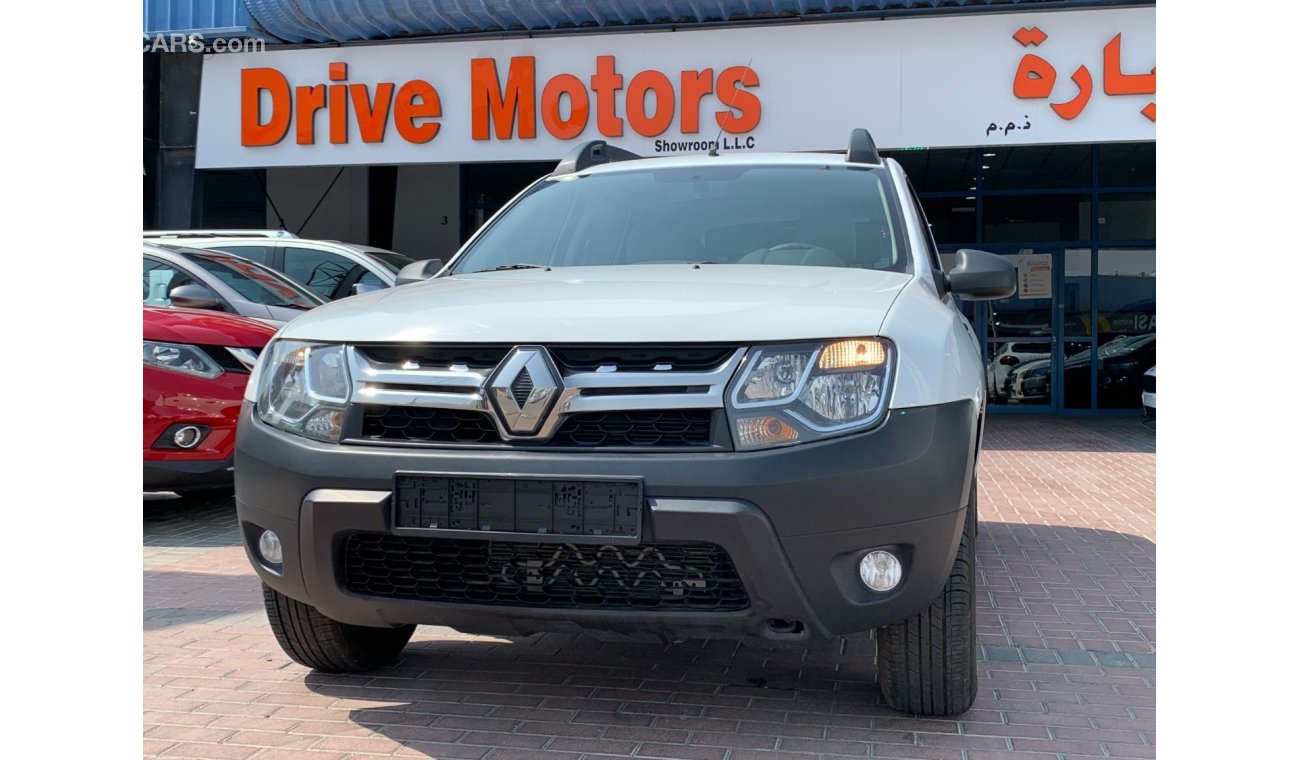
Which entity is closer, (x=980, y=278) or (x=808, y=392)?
(x=808, y=392)

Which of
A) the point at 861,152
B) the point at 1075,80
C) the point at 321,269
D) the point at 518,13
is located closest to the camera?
the point at 861,152

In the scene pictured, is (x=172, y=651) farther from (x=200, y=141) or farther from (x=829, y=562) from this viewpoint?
(x=200, y=141)

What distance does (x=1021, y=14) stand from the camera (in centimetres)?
1176

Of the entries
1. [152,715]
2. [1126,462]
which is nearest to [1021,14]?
[1126,462]

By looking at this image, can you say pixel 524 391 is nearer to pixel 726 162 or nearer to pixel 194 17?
pixel 726 162

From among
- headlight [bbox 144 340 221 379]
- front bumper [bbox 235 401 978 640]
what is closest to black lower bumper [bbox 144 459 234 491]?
headlight [bbox 144 340 221 379]

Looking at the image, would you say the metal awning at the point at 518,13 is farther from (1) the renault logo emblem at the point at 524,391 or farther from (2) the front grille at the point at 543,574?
(2) the front grille at the point at 543,574

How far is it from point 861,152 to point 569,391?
2073mm

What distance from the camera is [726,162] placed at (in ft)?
14.2

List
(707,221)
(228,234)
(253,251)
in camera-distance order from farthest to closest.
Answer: (228,234), (253,251), (707,221)

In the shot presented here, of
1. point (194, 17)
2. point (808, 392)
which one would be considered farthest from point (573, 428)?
point (194, 17)

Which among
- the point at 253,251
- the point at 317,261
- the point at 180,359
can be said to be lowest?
the point at 180,359

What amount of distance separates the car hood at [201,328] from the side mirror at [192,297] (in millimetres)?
240

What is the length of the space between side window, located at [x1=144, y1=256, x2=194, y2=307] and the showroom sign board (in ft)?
18.0
